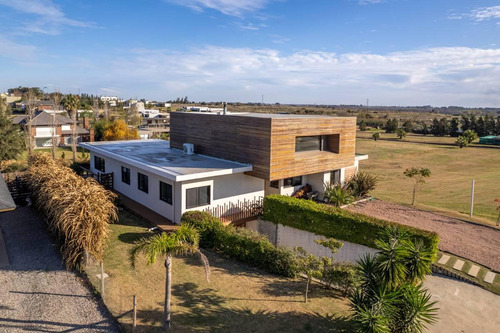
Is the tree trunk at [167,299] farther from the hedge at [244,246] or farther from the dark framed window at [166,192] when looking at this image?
the dark framed window at [166,192]

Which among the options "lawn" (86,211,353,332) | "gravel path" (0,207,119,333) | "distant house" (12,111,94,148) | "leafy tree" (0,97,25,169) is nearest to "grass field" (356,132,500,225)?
"lawn" (86,211,353,332)

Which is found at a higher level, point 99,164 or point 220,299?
point 99,164

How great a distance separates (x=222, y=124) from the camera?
2039 cm

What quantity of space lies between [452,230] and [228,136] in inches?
509

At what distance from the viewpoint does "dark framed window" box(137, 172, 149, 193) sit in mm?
20106

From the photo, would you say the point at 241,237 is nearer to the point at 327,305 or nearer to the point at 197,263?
the point at 197,263

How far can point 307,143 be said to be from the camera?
20.7m

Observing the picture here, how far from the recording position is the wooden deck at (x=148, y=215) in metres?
17.3

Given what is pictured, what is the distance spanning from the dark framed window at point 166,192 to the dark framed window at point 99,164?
8.75 meters

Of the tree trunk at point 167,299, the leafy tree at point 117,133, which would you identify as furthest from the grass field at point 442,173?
the leafy tree at point 117,133

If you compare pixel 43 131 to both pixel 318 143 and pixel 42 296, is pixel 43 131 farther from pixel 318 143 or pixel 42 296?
pixel 42 296

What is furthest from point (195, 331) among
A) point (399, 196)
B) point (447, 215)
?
point (399, 196)

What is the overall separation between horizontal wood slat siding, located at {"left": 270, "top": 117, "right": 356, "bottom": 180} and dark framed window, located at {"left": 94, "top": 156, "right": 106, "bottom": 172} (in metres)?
13.5

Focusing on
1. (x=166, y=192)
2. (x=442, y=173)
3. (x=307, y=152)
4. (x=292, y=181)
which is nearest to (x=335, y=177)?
Result: (x=292, y=181)
